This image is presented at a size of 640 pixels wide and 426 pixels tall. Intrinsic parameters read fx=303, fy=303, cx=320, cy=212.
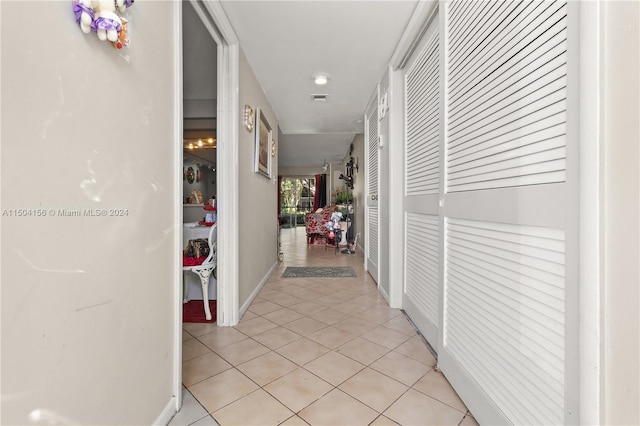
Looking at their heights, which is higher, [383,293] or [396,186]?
[396,186]

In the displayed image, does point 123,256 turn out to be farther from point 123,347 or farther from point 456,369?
point 456,369

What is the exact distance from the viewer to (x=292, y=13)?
2.00m

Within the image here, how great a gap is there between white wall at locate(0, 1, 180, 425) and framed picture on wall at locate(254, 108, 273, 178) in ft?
5.65

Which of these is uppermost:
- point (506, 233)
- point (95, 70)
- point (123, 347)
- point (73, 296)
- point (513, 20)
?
point (513, 20)

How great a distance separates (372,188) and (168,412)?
9.95 ft

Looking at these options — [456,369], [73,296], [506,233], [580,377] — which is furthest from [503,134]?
[73,296]

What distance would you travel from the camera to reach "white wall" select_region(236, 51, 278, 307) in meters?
2.53

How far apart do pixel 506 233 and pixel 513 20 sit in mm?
731

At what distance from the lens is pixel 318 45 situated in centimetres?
242

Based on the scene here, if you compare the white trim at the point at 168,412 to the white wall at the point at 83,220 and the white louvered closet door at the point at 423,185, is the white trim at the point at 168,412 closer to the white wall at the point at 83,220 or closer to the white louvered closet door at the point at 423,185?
the white wall at the point at 83,220

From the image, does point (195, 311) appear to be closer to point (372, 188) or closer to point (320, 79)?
point (372, 188)

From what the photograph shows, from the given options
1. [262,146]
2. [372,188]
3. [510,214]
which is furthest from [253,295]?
[510,214]

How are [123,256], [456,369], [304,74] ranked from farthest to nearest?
[304,74], [456,369], [123,256]
